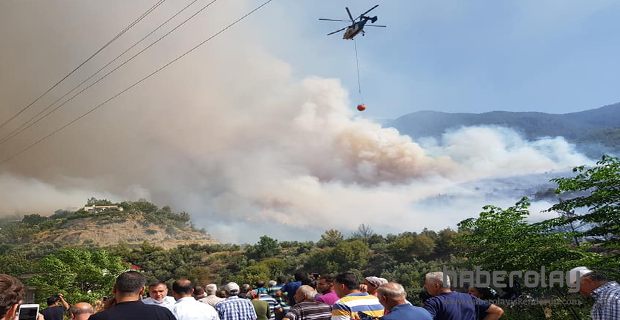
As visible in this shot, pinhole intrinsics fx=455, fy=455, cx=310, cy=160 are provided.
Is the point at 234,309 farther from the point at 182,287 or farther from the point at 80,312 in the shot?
the point at 80,312

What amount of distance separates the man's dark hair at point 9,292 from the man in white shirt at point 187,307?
241cm

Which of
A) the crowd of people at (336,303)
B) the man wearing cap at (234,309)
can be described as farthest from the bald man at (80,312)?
the man wearing cap at (234,309)

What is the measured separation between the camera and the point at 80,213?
138m

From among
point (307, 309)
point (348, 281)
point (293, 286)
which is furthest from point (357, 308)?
point (293, 286)

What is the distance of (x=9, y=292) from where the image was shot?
246 centimetres

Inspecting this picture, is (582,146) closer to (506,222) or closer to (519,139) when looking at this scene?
(519,139)

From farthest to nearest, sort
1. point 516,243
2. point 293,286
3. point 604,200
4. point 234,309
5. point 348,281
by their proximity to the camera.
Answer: point 516,243
point 604,200
point 293,286
point 234,309
point 348,281

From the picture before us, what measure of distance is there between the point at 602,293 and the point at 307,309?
293cm

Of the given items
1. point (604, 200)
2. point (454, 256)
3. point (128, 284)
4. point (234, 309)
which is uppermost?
point (604, 200)

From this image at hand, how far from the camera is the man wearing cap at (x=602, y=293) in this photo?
13.3ft

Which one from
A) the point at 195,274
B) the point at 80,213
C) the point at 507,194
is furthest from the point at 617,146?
the point at 80,213

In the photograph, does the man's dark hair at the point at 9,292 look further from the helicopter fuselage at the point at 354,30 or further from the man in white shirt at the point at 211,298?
the helicopter fuselage at the point at 354,30

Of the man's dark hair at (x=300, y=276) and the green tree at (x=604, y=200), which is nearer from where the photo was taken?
the man's dark hair at (x=300, y=276)

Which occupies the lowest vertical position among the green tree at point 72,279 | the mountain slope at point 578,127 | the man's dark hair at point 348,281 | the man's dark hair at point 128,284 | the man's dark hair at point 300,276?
the green tree at point 72,279
